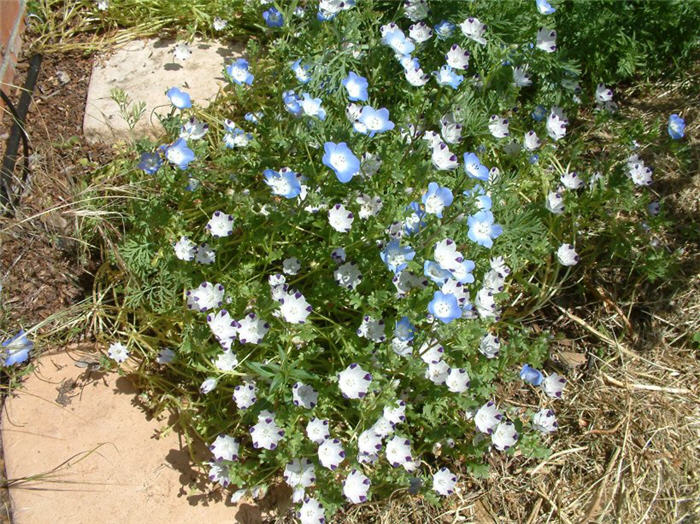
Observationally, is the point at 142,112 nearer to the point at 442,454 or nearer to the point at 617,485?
the point at 442,454

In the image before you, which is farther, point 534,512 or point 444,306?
point 534,512

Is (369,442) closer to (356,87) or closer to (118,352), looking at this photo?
(118,352)

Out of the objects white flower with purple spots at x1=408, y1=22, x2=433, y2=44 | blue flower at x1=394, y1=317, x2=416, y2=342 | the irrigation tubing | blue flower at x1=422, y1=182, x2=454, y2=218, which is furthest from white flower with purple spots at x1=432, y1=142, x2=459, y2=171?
the irrigation tubing

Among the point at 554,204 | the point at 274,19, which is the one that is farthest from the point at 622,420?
the point at 274,19

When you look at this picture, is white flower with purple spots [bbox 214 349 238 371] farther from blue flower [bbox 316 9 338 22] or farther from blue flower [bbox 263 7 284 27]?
blue flower [bbox 263 7 284 27]

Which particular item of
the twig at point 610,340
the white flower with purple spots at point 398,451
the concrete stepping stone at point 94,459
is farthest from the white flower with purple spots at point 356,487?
the twig at point 610,340

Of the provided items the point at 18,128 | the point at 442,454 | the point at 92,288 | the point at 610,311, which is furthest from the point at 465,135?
the point at 18,128

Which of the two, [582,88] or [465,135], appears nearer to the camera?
[465,135]
